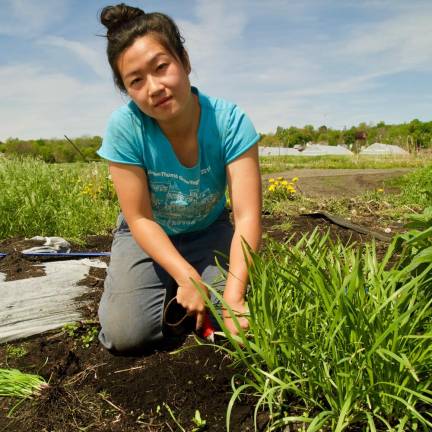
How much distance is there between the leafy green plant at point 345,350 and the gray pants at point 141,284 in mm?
624

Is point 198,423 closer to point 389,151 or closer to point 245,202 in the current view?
point 245,202

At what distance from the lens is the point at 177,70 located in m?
1.70

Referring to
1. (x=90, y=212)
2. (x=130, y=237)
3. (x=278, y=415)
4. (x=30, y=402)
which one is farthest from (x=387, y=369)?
(x=90, y=212)

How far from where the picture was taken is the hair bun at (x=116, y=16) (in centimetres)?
177

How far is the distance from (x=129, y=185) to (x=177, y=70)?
20.2 inches

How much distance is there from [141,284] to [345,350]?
111 centimetres

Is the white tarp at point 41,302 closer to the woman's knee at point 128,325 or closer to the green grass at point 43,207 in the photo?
the woman's knee at point 128,325

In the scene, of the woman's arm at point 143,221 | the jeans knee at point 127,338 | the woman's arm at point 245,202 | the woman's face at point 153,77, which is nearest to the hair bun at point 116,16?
the woman's face at point 153,77

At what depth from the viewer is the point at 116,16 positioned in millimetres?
1772

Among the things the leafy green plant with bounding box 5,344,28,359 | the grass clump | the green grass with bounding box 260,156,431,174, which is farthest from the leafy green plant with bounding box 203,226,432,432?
the green grass with bounding box 260,156,431,174

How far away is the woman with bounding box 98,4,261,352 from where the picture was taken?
168cm

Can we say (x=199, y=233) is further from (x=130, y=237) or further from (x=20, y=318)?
(x=20, y=318)

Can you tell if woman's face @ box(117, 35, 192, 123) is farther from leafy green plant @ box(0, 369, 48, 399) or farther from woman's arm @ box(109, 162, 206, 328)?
leafy green plant @ box(0, 369, 48, 399)

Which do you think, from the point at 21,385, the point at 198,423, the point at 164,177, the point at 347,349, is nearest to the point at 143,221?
the point at 164,177
